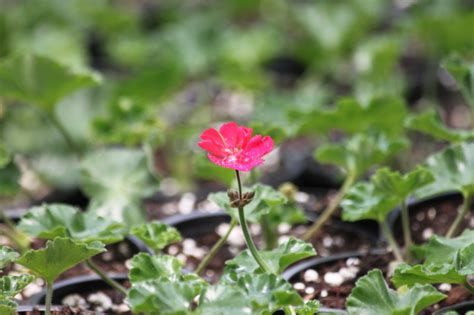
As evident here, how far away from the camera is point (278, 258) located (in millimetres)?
1280

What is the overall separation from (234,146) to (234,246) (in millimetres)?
666

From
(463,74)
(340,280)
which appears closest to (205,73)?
(463,74)

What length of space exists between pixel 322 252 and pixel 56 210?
614 millimetres

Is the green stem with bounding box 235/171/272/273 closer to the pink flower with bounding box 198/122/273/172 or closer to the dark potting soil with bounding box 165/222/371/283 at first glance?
the pink flower with bounding box 198/122/273/172

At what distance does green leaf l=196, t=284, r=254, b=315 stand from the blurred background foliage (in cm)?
56

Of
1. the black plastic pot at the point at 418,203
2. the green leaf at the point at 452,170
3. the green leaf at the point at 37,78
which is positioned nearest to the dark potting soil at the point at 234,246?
the black plastic pot at the point at 418,203

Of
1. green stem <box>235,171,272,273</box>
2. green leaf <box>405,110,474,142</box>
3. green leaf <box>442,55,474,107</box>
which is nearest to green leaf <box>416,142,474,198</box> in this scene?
green leaf <box>405,110,474,142</box>

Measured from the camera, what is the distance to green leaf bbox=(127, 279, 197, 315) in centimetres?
111

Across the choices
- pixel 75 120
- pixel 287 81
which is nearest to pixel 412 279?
pixel 75 120

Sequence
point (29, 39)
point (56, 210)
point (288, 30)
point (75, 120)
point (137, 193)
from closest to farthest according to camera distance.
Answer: point (56, 210) < point (137, 193) < point (75, 120) < point (29, 39) < point (288, 30)

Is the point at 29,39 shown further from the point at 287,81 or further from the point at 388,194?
the point at 388,194

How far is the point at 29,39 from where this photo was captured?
116 inches

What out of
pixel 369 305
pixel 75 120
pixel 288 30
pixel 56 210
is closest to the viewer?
pixel 369 305

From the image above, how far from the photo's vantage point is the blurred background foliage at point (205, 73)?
6.35 feet
